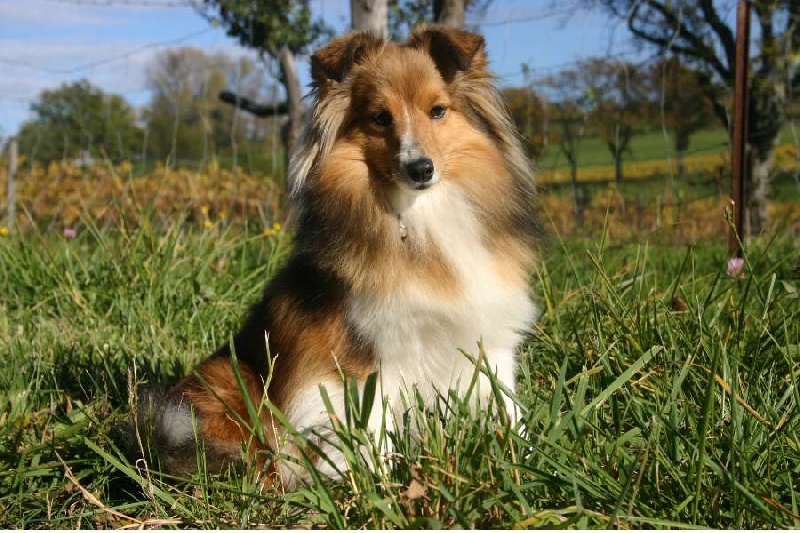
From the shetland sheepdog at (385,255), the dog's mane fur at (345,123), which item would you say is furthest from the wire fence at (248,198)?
the shetland sheepdog at (385,255)

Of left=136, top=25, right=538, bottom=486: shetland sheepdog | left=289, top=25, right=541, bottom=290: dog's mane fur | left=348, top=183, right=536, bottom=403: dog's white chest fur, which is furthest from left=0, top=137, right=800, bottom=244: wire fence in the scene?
left=348, top=183, right=536, bottom=403: dog's white chest fur

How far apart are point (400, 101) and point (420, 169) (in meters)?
0.36

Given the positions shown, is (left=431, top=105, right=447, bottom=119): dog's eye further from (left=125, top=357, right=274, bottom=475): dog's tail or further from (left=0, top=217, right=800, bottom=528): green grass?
(left=125, top=357, right=274, bottom=475): dog's tail

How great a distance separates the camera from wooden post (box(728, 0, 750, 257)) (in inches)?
212

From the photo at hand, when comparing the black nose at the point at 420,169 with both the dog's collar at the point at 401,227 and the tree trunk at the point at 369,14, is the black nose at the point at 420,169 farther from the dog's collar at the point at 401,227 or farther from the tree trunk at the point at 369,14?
the tree trunk at the point at 369,14

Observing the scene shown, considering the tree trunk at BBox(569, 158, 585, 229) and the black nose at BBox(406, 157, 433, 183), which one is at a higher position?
the black nose at BBox(406, 157, 433, 183)

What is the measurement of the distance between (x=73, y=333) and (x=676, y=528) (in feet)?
12.0

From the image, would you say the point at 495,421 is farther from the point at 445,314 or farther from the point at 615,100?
the point at 615,100

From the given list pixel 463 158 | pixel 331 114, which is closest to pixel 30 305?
pixel 331 114

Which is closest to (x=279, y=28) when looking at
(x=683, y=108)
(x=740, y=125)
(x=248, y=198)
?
(x=248, y=198)

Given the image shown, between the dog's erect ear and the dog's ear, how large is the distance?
0.23 m

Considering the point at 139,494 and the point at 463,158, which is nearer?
the point at 139,494

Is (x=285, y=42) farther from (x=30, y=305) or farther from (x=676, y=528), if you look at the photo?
(x=676, y=528)

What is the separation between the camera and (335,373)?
3117 millimetres
